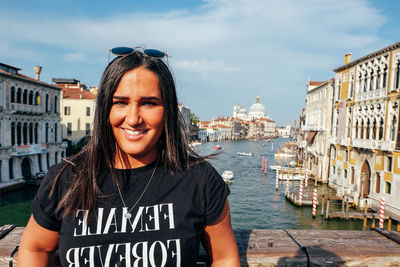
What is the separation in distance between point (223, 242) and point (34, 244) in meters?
0.77

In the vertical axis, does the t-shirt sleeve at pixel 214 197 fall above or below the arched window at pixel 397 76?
below

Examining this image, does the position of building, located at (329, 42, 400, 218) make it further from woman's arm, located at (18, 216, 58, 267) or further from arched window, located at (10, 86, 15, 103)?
arched window, located at (10, 86, 15, 103)

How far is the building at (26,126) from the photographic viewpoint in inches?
658

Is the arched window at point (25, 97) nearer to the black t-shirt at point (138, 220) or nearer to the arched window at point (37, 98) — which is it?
the arched window at point (37, 98)

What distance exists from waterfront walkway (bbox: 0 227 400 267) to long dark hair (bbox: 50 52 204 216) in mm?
693

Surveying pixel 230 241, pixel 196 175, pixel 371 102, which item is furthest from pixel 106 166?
pixel 371 102

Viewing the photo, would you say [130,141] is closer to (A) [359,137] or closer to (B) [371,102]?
(B) [371,102]

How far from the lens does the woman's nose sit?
1.18 m

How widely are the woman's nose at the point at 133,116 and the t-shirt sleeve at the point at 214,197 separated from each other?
37cm

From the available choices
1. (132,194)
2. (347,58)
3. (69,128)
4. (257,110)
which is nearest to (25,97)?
(69,128)

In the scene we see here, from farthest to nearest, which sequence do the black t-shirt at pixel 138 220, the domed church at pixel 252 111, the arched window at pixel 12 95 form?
the domed church at pixel 252 111, the arched window at pixel 12 95, the black t-shirt at pixel 138 220

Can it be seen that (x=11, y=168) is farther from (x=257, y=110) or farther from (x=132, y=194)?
(x=257, y=110)

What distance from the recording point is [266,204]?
18375 millimetres

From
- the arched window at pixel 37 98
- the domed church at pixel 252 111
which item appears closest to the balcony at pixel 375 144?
the arched window at pixel 37 98
